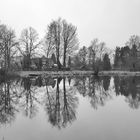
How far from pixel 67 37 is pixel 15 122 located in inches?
1604

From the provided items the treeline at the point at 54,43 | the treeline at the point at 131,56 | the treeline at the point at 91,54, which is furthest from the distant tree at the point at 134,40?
the treeline at the point at 54,43

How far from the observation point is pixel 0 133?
6254mm

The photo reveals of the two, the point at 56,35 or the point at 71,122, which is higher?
the point at 56,35

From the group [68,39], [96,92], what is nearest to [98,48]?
[68,39]

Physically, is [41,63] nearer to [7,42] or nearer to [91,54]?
[7,42]

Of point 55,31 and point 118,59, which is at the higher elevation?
point 55,31

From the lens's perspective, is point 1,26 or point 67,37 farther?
point 67,37

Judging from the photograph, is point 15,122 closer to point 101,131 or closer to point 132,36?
point 101,131

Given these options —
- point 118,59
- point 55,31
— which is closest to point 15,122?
point 55,31

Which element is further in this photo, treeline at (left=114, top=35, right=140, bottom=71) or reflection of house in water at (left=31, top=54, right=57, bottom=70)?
treeline at (left=114, top=35, right=140, bottom=71)

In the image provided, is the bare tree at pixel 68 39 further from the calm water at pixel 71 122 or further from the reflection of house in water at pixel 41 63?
the calm water at pixel 71 122

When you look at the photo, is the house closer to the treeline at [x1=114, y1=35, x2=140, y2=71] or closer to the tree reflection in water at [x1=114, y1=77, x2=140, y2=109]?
the treeline at [x1=114, y1=35, x2=140, y2=71]

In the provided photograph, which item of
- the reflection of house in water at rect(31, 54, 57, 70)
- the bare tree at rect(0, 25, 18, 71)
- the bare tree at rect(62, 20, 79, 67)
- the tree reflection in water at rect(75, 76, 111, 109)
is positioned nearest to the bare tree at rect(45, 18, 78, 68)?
the bare tree at rect(62, 20, 79, 67)

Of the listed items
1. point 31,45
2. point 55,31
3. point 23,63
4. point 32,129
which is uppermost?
point 55,31
